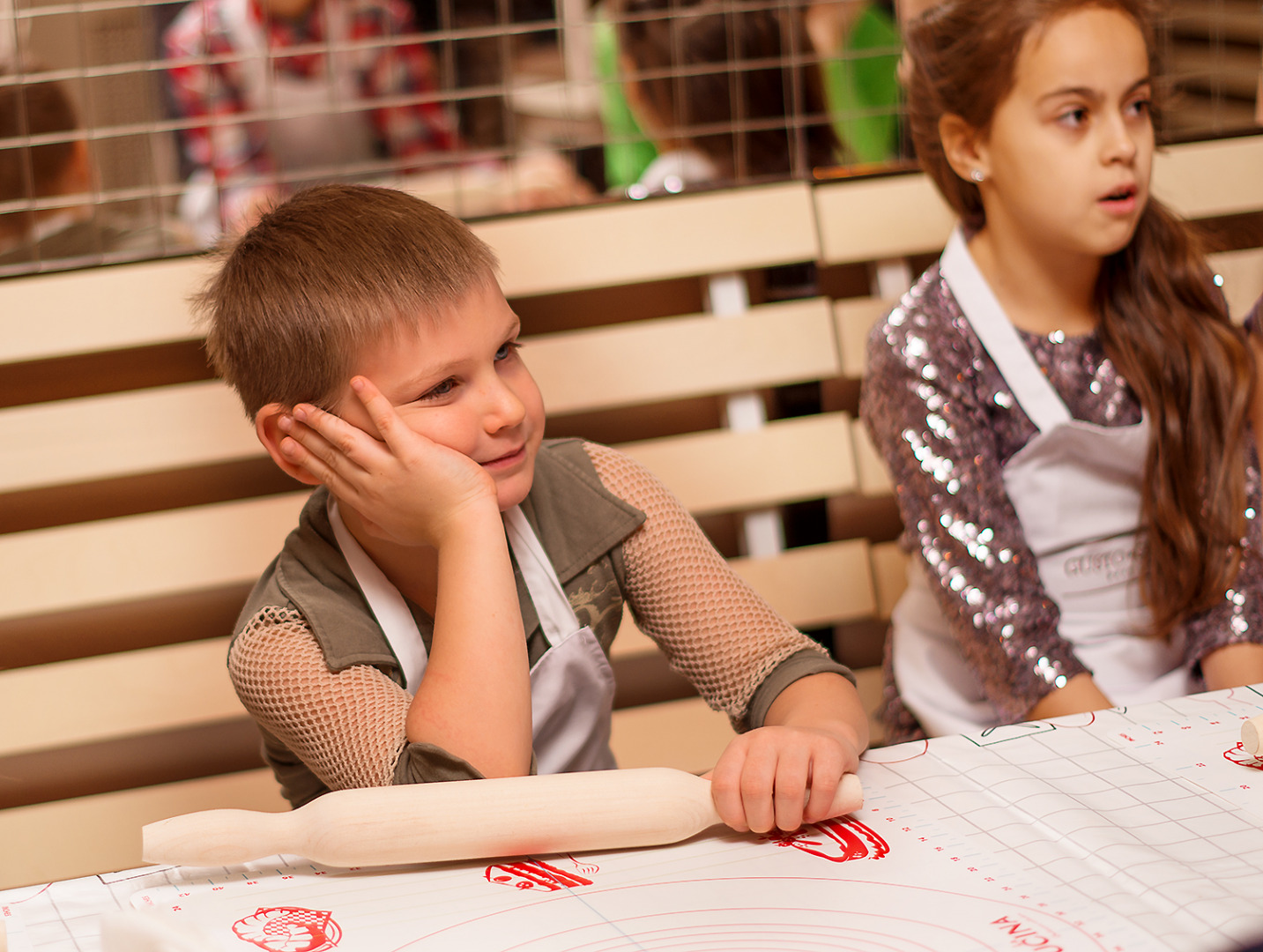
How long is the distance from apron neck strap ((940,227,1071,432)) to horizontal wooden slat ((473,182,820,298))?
0.29m

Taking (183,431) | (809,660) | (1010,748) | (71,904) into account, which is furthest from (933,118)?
(71,904)

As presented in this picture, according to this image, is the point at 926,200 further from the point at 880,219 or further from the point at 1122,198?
the point at 1122,198

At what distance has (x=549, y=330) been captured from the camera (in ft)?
4.74

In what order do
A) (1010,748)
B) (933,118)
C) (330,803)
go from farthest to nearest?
(933,118) < (1010,748) < (330,803)

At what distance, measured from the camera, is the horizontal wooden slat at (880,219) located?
142 centimetres

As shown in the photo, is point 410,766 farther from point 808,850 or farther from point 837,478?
point 837,478

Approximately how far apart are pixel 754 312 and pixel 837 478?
0.23 m

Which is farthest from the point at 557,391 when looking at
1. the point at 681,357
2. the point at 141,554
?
the point at 141,554

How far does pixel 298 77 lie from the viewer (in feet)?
6.04

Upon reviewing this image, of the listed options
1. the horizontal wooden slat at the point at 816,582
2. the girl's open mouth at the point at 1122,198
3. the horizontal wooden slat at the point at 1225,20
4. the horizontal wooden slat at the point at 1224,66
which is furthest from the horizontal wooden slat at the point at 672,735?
the horizontal wooden slat at the point at 1224,66

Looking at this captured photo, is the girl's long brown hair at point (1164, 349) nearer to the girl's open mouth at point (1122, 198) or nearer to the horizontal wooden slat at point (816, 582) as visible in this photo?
the girl's open mouth at point (1122, 198)

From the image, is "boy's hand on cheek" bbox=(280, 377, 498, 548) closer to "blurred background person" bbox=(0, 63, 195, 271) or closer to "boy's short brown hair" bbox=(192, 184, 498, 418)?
"boy's short brown hair" bbox=(192, 184, 498, 418)

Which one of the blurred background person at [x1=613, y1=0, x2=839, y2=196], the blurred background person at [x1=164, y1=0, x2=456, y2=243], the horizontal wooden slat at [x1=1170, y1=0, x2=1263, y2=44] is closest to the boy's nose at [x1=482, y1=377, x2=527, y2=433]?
the blurred background person at [x1=613, y1=0, x2=839, y2=196]

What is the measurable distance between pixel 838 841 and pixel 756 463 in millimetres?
855
